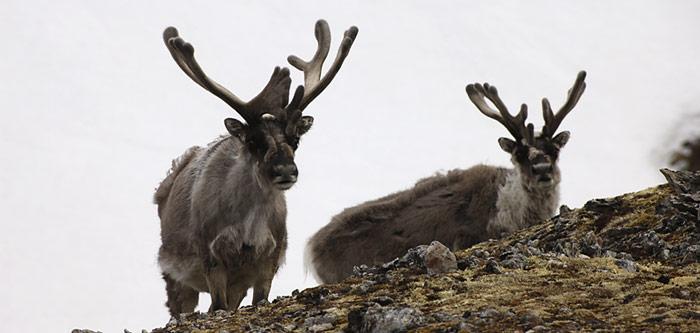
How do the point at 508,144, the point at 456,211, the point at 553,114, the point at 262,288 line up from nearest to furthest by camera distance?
the point at 262,288 < the point at 456,211 < the point at 508,144 < the point at 553,114

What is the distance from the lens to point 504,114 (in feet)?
67.9

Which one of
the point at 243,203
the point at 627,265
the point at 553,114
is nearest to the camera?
the point at 627,265

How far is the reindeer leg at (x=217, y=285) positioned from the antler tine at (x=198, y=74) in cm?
161

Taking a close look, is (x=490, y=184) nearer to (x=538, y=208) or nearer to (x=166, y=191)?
(x=538, y=208)

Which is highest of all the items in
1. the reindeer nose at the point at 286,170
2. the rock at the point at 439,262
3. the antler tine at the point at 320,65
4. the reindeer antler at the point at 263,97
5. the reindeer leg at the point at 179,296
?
the antler tine at the point at 320,65

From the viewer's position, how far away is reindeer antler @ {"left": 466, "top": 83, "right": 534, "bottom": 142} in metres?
20.2

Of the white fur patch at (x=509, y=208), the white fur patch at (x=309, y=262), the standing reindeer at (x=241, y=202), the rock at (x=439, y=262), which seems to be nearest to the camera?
the rock at (x=439, y=262)

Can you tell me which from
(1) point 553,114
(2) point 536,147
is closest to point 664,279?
(2) point 536,147

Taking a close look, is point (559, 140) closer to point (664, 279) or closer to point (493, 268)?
point (493, 268)

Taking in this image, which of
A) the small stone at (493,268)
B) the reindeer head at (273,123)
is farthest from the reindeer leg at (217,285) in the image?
the small stone at (493,268)

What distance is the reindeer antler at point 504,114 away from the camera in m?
20.2

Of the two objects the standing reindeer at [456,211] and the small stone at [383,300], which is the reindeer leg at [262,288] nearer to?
the small stone at [383,300]

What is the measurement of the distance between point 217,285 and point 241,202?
3.08 feet

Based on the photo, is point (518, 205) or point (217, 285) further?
point (518, 205)
